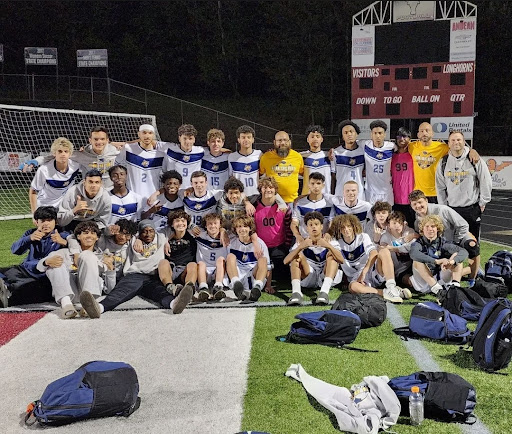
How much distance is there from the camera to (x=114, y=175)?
6547mm

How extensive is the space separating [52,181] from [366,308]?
384 centimetres

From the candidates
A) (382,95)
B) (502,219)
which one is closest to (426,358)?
(502,219)

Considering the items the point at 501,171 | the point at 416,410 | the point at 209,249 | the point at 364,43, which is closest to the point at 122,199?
the point at 209,249

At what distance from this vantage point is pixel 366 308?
5.20m

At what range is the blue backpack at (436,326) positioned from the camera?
4.73 meters

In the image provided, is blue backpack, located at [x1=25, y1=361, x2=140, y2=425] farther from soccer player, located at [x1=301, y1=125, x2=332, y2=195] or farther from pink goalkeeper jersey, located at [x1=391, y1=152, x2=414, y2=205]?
pink goalkeeper jersey, located at [x1=391, y1=152, x2=414, y2=205]

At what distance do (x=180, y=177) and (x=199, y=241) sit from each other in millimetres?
825

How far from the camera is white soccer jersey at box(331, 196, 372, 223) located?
6.78 metres

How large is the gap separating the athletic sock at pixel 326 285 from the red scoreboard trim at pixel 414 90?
11.5 metres

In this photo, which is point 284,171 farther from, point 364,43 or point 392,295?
point 364,43

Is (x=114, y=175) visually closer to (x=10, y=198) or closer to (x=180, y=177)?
(x=180, y=177)

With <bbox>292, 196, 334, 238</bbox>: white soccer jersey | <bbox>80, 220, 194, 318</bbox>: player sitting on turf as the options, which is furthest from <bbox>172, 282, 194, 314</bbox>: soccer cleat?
<bbox>292, 196, 334, 238</bbox>: white soccer jersey

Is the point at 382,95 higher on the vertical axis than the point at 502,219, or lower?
higher

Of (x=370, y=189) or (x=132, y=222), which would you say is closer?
(x=132, y=222)
